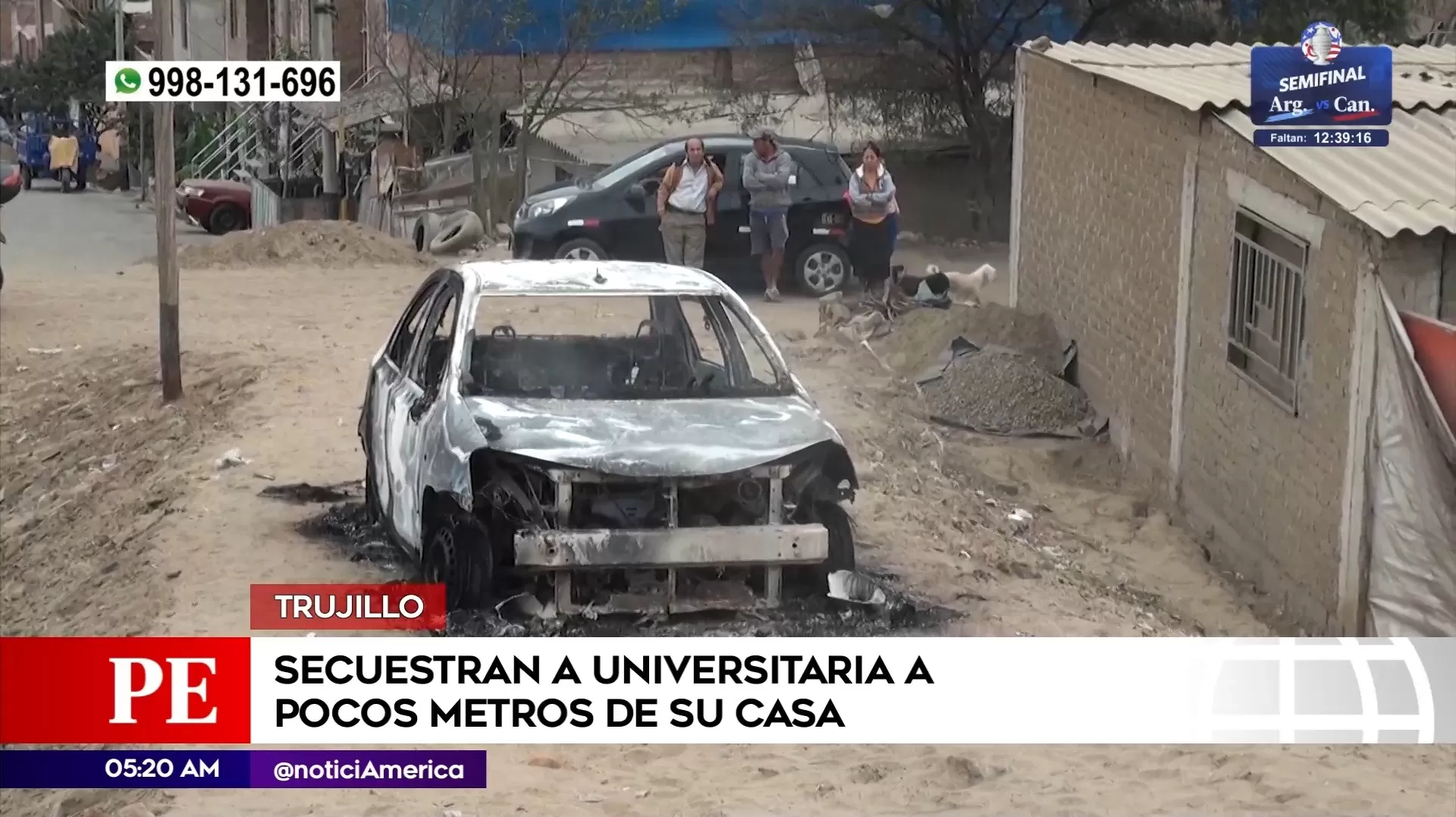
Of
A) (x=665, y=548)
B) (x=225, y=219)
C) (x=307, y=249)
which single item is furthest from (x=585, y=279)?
(x=225, y=219)

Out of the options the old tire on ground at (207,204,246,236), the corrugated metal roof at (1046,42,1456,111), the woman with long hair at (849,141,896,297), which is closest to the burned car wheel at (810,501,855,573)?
the corrugated metal roof at (1046,42,1456,111)

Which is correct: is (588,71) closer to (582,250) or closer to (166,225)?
(582,250)

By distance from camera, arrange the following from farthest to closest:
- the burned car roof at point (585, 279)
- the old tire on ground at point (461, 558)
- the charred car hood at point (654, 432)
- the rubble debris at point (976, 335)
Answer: the rubble debris at point (976, 335)
the burned car roof at point (585, 279)
the old tire on ground at point (461, 558)
the charred car hood at point (654, 432)

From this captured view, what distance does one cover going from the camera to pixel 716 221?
14.5 metres

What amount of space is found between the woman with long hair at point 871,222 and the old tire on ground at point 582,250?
1910mm

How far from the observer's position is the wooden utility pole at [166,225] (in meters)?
10.7

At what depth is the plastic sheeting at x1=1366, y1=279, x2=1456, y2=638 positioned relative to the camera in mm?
7320

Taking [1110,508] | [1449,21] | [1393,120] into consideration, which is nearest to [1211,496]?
[1110,508]

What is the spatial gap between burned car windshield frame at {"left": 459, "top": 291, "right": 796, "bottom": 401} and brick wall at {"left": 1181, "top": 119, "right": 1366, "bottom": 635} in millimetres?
2329

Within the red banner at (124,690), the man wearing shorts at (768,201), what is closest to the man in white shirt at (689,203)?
the man wearing shorts at (768,201)

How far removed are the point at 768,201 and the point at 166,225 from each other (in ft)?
15.5

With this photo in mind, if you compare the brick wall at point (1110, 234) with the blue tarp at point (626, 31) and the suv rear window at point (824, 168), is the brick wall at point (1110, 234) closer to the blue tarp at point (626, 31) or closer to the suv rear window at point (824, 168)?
the suv rear window at point (824, 168)

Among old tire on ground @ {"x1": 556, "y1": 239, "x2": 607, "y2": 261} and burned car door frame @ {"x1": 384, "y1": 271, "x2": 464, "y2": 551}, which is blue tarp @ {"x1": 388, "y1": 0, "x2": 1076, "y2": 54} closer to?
old tire on ground @ {"x1": 556, "y1": 239, "x2": 607, "y2": 261}

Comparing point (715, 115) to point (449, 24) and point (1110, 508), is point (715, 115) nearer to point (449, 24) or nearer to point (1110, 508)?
point (449, 24)
